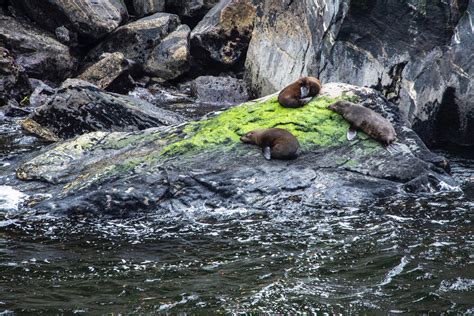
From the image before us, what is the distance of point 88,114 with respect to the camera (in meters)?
12.6

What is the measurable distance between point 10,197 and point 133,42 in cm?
1340

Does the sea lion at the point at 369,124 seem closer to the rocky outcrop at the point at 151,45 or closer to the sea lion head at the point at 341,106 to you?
the sea lion head at the point at 341,106

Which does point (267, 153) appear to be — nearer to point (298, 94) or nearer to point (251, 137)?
point (251, 137)

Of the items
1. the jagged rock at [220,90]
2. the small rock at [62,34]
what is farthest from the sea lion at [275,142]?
the small rock at [62,34]

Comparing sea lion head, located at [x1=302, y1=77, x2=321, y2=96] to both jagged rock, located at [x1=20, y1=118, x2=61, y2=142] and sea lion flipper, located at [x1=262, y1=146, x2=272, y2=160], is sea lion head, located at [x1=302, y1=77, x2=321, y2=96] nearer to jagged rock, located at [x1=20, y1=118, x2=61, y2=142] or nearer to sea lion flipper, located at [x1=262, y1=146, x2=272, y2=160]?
sea lion flipper, located at [x1=262, y1=146, x2=272, y2=160]

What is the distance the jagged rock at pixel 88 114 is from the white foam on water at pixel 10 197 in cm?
412

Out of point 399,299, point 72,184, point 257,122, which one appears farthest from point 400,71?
point 399,299

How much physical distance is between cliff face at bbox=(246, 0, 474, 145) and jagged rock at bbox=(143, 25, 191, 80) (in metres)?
6.60

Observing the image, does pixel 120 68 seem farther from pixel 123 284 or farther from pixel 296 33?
pixel 123 284

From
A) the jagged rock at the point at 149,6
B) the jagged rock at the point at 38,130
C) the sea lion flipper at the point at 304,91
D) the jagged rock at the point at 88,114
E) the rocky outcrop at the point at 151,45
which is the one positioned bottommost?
the jagged rock at the point at 38,130

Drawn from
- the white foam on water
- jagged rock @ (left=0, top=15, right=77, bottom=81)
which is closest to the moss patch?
the white foam on water

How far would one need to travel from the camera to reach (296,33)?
14.7 meters

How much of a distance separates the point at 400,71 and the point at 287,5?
3.94 metres

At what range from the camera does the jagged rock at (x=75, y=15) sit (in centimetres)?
1995
